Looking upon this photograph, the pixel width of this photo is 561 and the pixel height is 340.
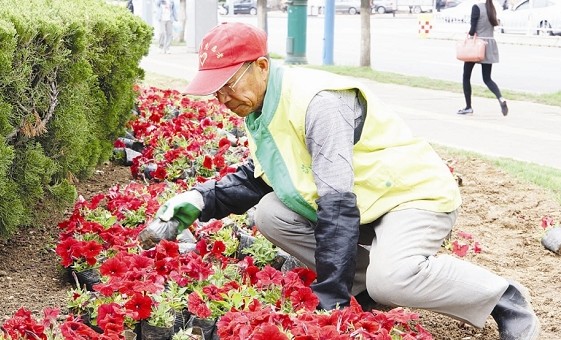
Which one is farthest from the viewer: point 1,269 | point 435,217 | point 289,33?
point 289,33

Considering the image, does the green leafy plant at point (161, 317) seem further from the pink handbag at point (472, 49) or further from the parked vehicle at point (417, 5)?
the parked vehicle at point (417, 5)

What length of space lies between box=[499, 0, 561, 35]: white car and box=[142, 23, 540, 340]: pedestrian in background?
25309 mm

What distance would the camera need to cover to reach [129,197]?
4.58 meters

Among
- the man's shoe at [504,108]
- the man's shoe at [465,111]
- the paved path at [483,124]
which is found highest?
the man's shoe at [504,108]

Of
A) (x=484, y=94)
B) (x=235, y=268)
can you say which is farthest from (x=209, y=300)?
(x=484, y=94)

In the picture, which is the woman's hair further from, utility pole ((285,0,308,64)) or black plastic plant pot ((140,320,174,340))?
black plastic plant pot ((140,320,174,340))

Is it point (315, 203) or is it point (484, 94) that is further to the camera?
point (484, 94)

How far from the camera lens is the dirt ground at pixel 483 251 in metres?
3.55

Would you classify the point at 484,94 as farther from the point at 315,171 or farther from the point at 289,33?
the point at 315,171

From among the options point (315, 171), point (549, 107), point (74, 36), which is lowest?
point (549, 107)

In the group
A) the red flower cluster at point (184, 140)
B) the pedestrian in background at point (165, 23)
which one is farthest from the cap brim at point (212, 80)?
the pedestrian in background at point (165, 23)

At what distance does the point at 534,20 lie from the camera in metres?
28.7

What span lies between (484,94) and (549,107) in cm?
123

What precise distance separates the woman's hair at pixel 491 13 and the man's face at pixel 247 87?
A: 765 centimetres
